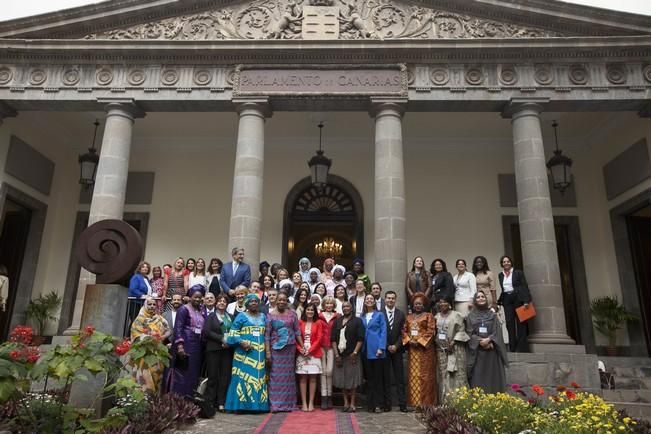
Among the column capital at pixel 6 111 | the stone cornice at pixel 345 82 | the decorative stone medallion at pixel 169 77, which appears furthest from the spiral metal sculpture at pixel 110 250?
the column capital at pixel 6 111

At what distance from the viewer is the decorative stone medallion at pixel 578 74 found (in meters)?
11.1

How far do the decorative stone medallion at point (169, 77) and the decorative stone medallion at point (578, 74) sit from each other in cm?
895

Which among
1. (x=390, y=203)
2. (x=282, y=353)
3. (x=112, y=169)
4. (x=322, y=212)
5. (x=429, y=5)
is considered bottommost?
(x=282, y=353)

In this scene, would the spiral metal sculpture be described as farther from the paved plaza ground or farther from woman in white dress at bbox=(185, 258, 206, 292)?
woman in white dress at bbox=(185, 258, 206, 292)

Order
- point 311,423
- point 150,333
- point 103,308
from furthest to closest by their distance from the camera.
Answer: point 150,333
point 311,423
point 103,308

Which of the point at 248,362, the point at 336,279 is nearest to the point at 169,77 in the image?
the point at 336,279

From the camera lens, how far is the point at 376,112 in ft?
36.9

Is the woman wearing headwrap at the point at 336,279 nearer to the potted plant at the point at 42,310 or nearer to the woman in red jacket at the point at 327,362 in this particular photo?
the woman in red jacket at the point at 327,362

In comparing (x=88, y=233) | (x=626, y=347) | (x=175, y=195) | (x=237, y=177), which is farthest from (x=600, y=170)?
(x=88, y=233)

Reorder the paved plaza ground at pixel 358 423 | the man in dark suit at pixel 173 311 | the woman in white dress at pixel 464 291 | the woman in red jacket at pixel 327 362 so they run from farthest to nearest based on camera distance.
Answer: the woman in white dress at pixel 464 291 < the man in dark suit at pixel 173 311 < the woman in red jacket at pixel 327 362 < the paved plaza ground at pixel 358 423

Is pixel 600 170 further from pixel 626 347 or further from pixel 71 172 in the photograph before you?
pixel 71 172

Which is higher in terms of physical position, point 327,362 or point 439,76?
point 439,76

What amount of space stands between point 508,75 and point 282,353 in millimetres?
8009

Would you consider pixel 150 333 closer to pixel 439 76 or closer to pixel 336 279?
pixel 336 279
